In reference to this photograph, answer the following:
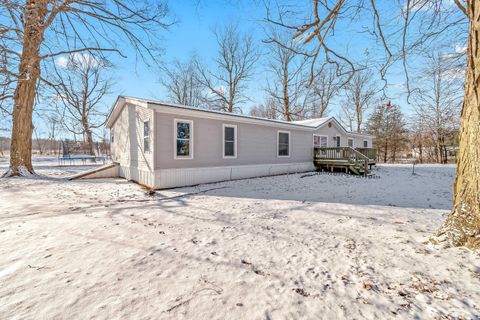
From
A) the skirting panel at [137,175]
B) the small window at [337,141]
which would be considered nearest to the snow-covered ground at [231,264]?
the skirting panel at [137,175]

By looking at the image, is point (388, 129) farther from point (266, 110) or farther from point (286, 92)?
point (266, 110)

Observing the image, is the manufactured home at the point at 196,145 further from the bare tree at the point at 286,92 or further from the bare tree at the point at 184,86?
the bare tree at the point at 184,86

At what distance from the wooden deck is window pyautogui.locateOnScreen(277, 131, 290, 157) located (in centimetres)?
281

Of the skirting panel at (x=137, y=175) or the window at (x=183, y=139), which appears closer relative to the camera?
the skirting panel at (x=137, y=175)

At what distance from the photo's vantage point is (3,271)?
2447 mm

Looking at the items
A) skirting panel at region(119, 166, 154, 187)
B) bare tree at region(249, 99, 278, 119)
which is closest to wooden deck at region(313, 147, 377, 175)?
skirting panel at region(119, 166, 154, 187)

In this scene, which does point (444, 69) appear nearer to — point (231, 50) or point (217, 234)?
point (217, 234)

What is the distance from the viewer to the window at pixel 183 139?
26.9 feet

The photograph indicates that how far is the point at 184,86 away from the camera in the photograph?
28.2 m

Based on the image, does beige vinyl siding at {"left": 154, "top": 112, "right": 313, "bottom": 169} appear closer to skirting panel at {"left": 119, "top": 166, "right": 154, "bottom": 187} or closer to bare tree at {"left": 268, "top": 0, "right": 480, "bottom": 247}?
skirting panel at {"left": 119, "top": 166, "right": 154, "bottom": 187}

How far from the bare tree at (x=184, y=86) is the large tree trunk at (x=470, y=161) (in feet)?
85.4

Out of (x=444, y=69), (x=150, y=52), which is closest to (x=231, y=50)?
(x=150, y=52)

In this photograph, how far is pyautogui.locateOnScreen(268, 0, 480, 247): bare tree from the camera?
2771 millimetres

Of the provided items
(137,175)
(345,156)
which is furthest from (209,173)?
(345,156)
